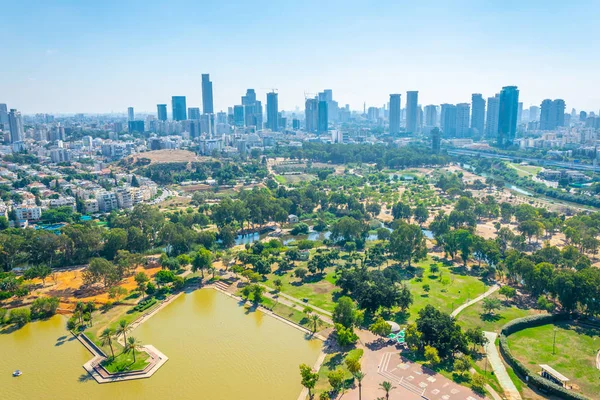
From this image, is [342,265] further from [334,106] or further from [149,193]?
[334,106]

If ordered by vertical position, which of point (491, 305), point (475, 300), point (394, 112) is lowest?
point (475, 300)

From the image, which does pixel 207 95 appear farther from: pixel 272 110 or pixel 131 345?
pixel 131 345

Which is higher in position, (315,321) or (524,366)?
(315,321)

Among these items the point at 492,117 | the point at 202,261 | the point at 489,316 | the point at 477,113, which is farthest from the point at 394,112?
the point at 489,316

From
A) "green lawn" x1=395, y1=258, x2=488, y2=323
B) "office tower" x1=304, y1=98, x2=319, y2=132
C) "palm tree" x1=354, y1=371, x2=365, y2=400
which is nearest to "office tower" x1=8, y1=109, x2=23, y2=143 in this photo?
"office tower" x1=304, y1=98, x2=319, y2=132

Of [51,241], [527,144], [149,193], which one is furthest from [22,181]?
[527,144]

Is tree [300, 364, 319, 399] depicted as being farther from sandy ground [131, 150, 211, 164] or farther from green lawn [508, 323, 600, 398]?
sandy ground [131, 150, 211, 164]
